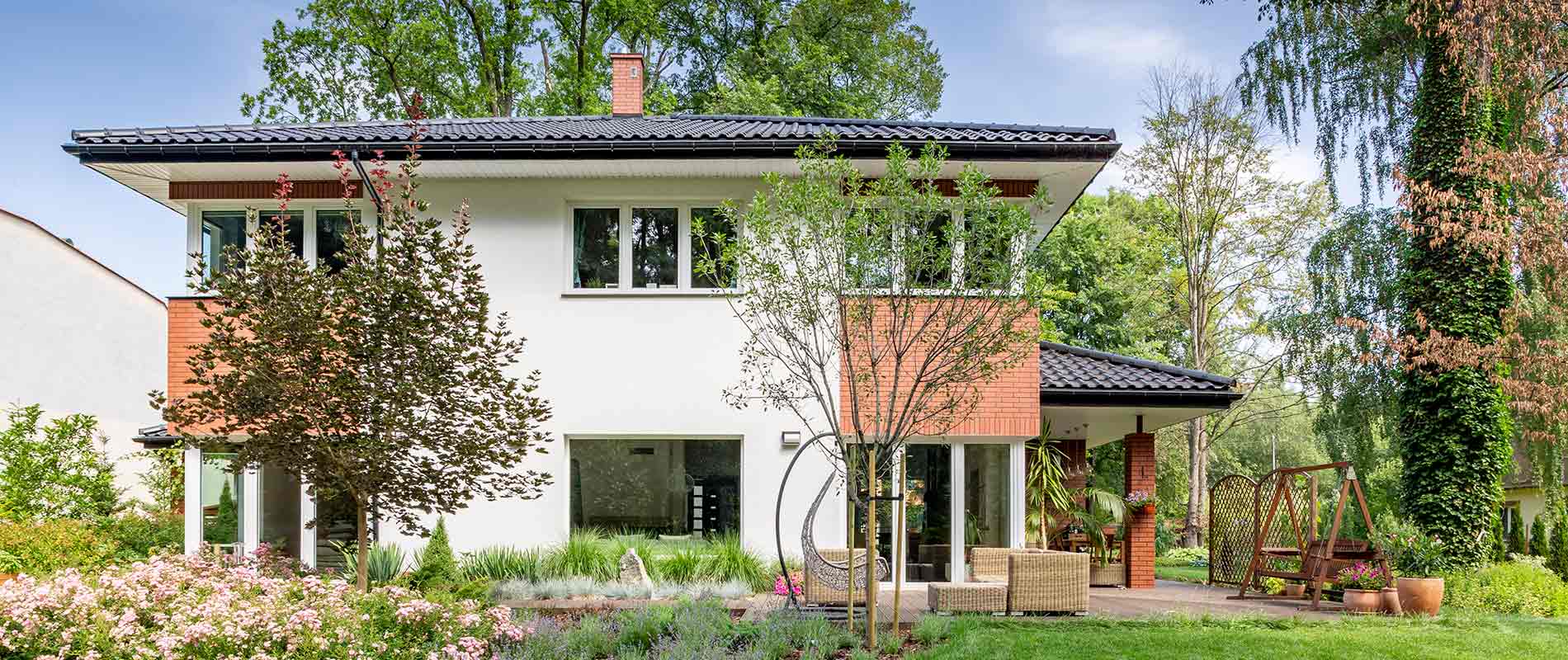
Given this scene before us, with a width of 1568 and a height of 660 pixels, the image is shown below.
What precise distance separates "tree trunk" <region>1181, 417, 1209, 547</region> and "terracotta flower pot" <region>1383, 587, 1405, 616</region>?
1519 cm

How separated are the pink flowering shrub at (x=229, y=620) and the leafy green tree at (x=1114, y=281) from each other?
72.3 ft

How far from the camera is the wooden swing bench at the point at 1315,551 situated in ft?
42.4

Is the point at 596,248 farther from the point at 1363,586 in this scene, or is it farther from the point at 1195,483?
the point at 1195,483

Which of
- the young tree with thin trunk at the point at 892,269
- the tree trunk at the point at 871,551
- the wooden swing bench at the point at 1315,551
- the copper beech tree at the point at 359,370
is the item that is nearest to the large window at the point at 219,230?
the copper beech tree at the point at 359,370

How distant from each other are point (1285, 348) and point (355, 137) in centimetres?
1782

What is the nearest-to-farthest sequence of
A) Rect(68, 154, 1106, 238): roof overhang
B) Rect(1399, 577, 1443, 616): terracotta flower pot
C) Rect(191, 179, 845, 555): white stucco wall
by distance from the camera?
Rect(1399, 577, 1443, 616): terracotta flower pot, Rect(68, 154, 1106, 238): roof overhang, Rect(191, 179, 845, 555): white stucco wall

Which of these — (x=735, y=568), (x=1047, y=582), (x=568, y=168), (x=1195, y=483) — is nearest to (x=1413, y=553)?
(x=1047, y=582)

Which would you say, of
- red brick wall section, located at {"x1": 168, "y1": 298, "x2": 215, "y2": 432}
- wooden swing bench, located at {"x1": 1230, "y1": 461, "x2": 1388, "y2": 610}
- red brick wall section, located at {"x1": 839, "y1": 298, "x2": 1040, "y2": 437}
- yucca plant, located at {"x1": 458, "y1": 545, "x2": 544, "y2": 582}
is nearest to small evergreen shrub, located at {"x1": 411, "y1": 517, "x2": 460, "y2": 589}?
yucca plant, located at {"x1": 458, "y1": 545, "x2": 544, "y2": 582}

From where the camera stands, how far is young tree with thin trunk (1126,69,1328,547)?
27.6m

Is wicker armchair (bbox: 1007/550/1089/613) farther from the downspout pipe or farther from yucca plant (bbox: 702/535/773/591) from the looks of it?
the downspout pipe

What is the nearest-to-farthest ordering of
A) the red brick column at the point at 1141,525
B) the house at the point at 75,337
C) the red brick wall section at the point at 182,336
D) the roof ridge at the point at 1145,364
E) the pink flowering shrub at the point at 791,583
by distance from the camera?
the pink flowering shrub at the point at 791,583 → the red brick wall section at the point at 182,336 → the roof ridge at the point at 1145,364 → the red brick column at the point at 1141,525 → the house at the point at 75,337

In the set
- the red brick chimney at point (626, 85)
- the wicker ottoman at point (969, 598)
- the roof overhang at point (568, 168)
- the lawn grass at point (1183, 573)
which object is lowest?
the lawn grass at point (1183, 573)

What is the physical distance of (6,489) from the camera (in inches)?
640

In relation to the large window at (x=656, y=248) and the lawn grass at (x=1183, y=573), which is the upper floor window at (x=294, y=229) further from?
the lawn grass at (x=1183, y=573)
